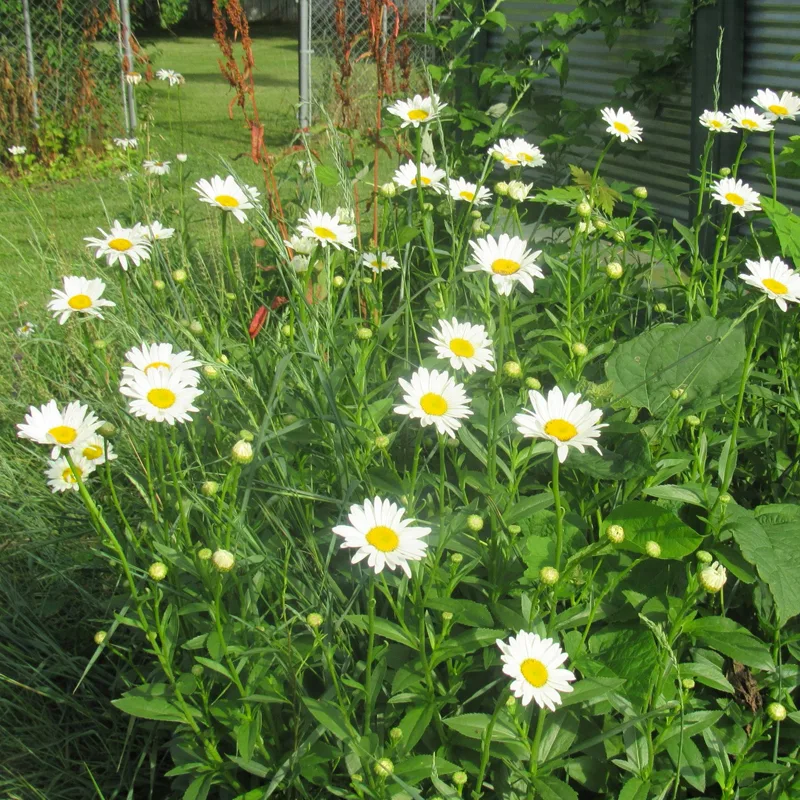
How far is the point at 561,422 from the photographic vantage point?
4.55 feet

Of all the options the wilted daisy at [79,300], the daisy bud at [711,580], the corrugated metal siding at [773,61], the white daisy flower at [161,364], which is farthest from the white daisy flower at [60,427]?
the corrugated metal siding at [773,61]

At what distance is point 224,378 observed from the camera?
1810 millimetres

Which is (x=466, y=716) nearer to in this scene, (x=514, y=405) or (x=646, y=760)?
(x=646, y=760)

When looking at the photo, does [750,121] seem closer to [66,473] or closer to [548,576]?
[548,576]

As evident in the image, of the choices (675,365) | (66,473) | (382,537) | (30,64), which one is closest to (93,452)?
(66,473)

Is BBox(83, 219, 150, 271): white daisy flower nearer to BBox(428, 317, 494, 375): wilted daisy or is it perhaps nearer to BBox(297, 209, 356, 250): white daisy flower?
BBox(297, 209, 356, 250): white daisy flower

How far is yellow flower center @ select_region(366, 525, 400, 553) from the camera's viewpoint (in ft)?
4.16

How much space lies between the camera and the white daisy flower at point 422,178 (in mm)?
2322

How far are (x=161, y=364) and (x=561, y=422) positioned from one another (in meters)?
0.64

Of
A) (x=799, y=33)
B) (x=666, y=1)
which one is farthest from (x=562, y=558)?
(x=666, y=1)

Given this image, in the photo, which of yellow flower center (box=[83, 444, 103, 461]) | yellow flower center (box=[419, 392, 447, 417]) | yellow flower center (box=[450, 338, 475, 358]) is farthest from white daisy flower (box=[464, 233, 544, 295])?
yellow flower center (box=[83, 444, 103, 461])

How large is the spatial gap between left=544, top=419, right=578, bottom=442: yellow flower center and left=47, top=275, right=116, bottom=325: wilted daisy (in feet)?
2.60

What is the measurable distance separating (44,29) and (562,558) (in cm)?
737

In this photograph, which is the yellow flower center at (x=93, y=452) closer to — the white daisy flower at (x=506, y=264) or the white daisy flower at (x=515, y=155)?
the white daisy flower at (x=506, y=264)
